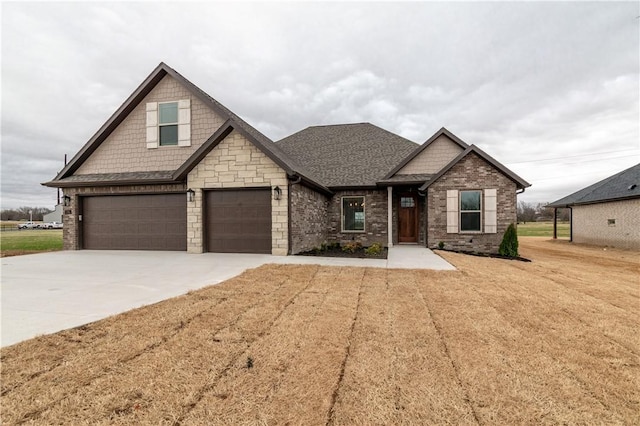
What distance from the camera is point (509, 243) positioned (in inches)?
414

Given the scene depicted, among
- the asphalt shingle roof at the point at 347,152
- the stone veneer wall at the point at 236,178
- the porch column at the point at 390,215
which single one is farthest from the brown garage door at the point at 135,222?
the porch column at the point at 390,215

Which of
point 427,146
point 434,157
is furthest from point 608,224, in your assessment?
point 427,146

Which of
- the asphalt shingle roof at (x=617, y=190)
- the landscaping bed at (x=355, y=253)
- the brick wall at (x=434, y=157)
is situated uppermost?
the brick wall at (x=434, y=157)

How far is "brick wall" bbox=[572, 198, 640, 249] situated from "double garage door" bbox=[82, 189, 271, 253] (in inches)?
705

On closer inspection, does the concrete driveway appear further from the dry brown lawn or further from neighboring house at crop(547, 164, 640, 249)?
neighboring house at crop(547, 164, 640, 249)

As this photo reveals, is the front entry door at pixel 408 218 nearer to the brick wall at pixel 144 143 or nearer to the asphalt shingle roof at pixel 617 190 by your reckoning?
the brick wall at pixel 144 143

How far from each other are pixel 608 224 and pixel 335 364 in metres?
20.8

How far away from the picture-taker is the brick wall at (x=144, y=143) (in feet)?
36.8

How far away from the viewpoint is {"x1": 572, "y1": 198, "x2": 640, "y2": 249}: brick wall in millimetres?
13594

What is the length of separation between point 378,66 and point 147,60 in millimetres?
12249

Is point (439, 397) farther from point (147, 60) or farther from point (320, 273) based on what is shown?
point (147, 60)

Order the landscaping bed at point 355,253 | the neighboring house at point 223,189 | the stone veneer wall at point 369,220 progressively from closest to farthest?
the landscaping bed at point 355,253 < the neighboring house at point 223,189 < the stone veneer wall at point 369,220

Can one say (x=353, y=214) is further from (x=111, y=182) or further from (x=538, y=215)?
(x=538, y=215)

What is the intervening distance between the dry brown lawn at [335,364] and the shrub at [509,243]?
6.09 meters
